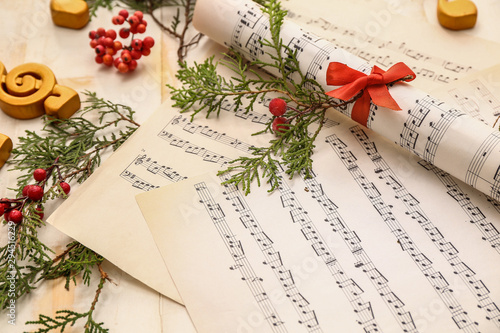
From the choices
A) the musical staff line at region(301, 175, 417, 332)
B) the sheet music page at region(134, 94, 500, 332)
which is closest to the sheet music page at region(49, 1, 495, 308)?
the sheet music page at region(134, 94, 500, 332)

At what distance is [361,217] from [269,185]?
0.25 m

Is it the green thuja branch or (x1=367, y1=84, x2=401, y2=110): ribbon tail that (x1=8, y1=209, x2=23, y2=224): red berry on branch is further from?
(x1=367, y1=84, x2=401, y2=110): ribbon tail

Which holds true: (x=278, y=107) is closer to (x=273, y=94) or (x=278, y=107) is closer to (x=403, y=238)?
(x=273, y=94)

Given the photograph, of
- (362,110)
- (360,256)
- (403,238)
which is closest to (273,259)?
(360,256)

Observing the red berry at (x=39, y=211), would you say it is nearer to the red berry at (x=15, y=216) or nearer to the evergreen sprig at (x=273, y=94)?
the red berry at (x=15, y=216)

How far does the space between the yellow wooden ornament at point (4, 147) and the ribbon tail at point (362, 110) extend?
37.1 inches

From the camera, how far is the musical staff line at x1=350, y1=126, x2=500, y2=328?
3.94ft

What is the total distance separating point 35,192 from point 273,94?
720mm

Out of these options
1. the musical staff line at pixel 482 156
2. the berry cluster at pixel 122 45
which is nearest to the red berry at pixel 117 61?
the berry cluster at pixel 122 45

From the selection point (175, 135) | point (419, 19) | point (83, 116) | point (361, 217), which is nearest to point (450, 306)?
point (361, 217)

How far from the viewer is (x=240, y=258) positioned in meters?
1.26

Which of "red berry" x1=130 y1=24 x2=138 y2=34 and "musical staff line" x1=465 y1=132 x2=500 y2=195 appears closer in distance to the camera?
"musical staff line" x1=465 y1=132 x2=500 y2=195

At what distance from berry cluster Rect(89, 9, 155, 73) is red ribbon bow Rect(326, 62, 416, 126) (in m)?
0.60

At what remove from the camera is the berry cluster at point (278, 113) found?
4.65ft
